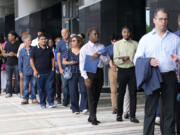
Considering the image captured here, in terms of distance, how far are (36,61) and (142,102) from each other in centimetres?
322

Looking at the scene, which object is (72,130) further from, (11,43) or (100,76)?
(11,43)

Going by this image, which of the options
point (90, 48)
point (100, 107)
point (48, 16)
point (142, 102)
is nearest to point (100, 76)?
point (90, 48)

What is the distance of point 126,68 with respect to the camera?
8156 millimetres

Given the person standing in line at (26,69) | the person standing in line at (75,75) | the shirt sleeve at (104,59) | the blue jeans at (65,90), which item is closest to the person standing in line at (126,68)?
the shirt sleeve at (104,59)

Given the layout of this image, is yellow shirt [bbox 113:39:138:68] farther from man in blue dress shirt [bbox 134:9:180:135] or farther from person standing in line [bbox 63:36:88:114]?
man in blue dress shirt [bbox 134:9:180:135]

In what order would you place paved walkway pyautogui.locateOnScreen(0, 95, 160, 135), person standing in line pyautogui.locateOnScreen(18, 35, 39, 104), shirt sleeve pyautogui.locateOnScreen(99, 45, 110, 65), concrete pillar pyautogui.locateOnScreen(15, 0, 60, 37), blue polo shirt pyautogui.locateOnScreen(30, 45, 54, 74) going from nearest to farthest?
paved walkway pyautogui.locateOnScreen(0, 95, 160, 135) < shirt sleeve pyautogui.locateOnScreen(99, 45, 110, 65) < blue polo shirt pyautogui.locateOnScreen(30, 45, 54, 74) < person standing in line pyautogui.locateOnScreen(18, 35, 39, 104) < concrete pillar pyautogui.locateOnScreen(15, 0, 60, 37)

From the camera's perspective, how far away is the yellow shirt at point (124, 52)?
8.16 meters

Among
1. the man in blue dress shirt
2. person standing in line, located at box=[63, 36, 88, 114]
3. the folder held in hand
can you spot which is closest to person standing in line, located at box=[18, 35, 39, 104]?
person standing in line, located at box=[63, 36, 88, 114]

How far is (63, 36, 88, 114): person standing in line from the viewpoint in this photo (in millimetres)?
9320

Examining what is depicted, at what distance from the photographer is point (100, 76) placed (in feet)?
27.2

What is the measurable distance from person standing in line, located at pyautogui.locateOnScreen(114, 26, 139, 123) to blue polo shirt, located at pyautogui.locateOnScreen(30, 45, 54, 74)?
269 cm

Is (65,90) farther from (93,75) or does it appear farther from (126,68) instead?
(126,68)

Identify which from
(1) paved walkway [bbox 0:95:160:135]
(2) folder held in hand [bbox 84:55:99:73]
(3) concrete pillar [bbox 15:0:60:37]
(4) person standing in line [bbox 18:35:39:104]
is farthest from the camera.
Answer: (3) concrete pillar [bbox 15:0:60:37]

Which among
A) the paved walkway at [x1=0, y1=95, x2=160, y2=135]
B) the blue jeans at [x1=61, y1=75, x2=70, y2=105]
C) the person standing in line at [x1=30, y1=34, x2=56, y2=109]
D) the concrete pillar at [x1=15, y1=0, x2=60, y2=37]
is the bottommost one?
the paved walkway at [x1=0, y1=95, x2=160, y2=135]
